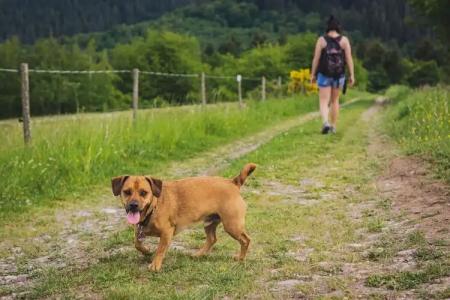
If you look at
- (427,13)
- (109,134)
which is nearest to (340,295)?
(109,134)

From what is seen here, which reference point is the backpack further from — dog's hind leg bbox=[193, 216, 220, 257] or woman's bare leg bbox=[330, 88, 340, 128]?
dog's hind leg bbox=[193, 216, 220, 257]

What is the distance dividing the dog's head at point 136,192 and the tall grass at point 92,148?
9.58 feet

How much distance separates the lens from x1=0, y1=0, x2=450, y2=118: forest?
42969 mm

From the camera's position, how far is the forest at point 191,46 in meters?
43.0

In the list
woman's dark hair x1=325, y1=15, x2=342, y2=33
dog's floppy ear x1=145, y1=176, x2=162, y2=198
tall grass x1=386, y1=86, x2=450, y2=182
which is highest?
woman's dark hair x1=325, y1=15, x2=342, y2=33

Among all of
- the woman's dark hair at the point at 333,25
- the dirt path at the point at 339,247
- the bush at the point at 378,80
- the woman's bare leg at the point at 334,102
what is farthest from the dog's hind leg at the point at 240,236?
the bush at the point at 378,80

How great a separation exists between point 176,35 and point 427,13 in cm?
4170

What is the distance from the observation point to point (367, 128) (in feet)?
49.8

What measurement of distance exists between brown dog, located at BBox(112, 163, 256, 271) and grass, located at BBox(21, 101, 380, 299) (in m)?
0.19

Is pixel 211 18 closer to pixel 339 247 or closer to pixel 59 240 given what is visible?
pixel 59 240

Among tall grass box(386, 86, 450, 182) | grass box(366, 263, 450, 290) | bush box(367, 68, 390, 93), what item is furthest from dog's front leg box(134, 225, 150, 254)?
bush box(367, 68, 390, 93)

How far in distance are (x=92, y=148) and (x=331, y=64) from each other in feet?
18.4

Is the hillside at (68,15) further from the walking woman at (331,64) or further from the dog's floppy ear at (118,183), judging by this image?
the dog's floppy ear at (118,183)

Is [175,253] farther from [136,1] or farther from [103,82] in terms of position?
[136,1]
